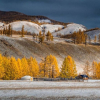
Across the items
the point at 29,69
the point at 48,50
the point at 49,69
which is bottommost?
the point at 49,69

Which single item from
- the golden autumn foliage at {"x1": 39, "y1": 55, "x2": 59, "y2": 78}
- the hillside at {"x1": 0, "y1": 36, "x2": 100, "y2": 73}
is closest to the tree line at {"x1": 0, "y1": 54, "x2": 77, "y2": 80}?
the golden autumn foliage at {"x1": 39, "y1": 55, "x2": 59, "y2": 78}

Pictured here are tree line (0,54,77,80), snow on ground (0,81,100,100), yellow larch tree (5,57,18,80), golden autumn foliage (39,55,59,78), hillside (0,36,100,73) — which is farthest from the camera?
hillside (0,36,100,73)

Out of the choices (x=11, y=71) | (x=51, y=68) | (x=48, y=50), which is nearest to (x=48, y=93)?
(x=11, y=71)

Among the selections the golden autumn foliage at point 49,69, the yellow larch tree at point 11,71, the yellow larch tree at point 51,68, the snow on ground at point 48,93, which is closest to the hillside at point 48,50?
the yellow larch tree at point 51,68

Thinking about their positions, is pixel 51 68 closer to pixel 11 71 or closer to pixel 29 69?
pixel 29 69

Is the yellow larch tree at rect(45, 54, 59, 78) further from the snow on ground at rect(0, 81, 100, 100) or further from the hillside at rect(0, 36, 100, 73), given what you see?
the snow on ground at rect(0, 81, 100, 100)

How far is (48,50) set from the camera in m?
118

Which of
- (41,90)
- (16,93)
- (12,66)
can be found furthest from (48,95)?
(12,66)

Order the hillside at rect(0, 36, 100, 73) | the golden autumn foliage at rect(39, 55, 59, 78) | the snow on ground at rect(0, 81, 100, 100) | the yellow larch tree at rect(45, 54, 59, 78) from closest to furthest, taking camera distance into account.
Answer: the snow on ground at rect(0, 81, 100, 100) < the golden autumn foliage at rect(39, 55, 59, 78) < the yellow larch tree at rect(45, 54, 59, 78) < the hillside at rect(0, 36, 100, 73)

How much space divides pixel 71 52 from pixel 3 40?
44.8 m

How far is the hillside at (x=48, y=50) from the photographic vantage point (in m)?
102

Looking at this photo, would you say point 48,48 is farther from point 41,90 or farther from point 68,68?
point 41,90

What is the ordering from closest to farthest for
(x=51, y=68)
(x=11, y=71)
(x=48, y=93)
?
(x=48, y=93) → (x=11, y=71) → (x=51, y=68)

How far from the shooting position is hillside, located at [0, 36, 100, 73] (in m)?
102
